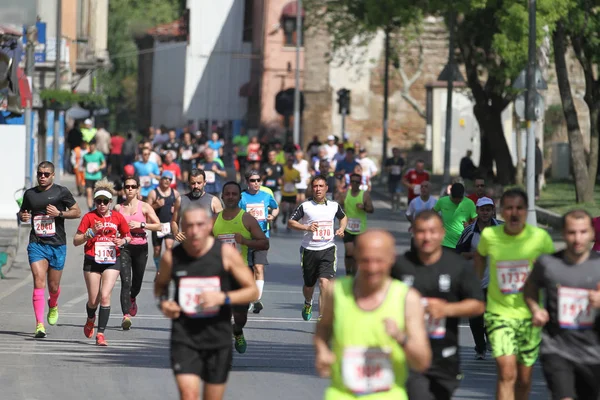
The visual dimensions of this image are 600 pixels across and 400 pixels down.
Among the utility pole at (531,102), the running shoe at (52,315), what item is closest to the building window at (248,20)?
the utility pole at (531,102)

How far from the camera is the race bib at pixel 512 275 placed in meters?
9.09

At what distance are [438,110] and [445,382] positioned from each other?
46.0 metres

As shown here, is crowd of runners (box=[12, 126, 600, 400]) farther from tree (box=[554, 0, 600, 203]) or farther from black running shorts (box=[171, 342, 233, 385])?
tree (box=[554, 0, 600, 203])

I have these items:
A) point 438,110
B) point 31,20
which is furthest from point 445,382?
point 438,110

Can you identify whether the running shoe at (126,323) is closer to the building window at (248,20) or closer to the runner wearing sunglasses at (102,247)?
the runner wearing sunglasses at (102,247)

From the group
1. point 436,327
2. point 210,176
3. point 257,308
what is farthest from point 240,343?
point 210,176

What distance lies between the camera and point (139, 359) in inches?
515

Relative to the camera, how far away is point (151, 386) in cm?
1148

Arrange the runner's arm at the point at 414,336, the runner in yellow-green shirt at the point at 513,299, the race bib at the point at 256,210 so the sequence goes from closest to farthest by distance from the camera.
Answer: the runner's arm at the point at 414,336 < the runner in yellow-green shirt at the point at 513,299 < the race bib at the point at 256,210

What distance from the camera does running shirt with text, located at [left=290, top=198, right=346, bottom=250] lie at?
15.7 metres

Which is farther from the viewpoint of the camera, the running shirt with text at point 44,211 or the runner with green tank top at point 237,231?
the running shirt with text at point 44,211

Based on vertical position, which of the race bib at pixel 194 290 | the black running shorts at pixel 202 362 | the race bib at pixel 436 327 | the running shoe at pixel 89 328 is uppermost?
the race bib at pixel 194 290

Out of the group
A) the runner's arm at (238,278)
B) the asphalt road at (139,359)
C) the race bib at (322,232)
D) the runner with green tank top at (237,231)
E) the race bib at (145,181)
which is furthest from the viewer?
the race bib at (145,181)

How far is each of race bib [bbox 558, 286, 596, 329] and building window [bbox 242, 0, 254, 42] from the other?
74167 millimetres
